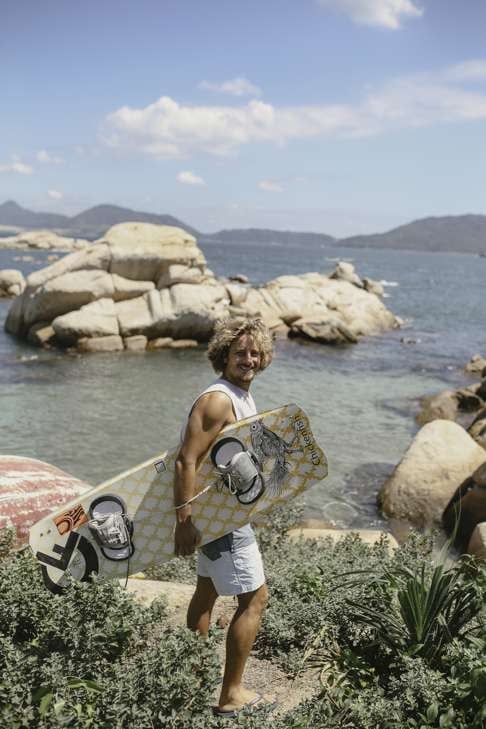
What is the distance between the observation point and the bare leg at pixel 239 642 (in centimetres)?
420

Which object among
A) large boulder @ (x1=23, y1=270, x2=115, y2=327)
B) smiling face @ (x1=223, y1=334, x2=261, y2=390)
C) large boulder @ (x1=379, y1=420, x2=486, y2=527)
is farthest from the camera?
large boulder @ (x1=23, y1=270, x2=115, y2=327)

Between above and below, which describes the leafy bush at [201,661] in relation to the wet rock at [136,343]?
above

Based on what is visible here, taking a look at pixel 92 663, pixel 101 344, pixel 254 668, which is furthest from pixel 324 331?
pixel 92 663

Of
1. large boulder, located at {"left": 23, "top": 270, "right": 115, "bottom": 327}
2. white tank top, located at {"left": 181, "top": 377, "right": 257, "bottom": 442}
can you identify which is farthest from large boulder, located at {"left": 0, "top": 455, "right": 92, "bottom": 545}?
large boulder, located at {"left": 23, "top": 270, "right": 115, "bottom": 327}

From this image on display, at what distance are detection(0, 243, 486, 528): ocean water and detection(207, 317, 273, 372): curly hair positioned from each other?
7774 millimetres

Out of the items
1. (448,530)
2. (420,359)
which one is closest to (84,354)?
(420,359)

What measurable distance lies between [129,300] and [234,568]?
23.8 metres

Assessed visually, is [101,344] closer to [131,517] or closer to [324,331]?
[324,331]

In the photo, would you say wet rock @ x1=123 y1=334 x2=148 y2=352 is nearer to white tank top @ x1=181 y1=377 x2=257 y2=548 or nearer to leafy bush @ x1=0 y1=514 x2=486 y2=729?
leafy bush @ x1=0 y1=514 x2=486 y2=729

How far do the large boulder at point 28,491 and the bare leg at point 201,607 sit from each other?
2.57m

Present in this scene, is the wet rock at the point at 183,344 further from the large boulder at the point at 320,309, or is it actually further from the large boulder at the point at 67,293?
the large boulder at the point at 320,309

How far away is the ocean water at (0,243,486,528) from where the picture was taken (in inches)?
551

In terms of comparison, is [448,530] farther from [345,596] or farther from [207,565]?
[207,565]

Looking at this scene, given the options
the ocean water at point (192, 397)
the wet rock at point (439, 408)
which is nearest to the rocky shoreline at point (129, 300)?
the ocean water at point (192, 397)
